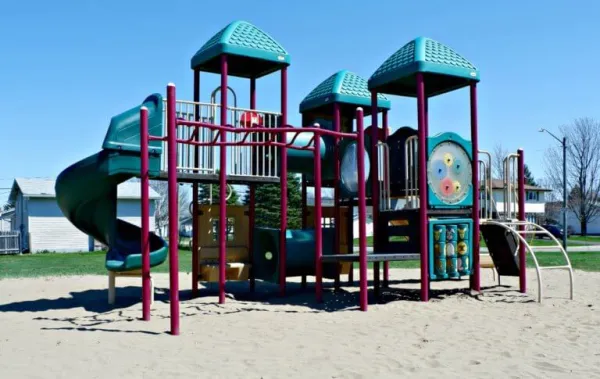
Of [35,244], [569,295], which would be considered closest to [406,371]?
[569,295]

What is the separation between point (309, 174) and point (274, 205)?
110 feet

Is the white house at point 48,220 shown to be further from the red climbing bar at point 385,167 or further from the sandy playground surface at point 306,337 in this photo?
the sandy playground surface at point 306,337

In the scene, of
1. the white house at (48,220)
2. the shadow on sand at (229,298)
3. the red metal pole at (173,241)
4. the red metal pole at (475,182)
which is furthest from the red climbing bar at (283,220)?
the white house at (48,220)

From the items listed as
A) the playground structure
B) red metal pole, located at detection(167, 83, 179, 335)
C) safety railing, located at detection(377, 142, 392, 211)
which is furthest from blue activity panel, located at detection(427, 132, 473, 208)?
red metal pole, located at detection(167, 83, 179, 335)

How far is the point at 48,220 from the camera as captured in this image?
3416cm

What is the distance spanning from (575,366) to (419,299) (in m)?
5.02

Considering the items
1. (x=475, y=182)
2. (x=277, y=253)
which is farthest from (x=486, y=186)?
(x=277, y=253)

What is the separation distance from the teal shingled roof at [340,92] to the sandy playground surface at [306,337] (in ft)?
14.3

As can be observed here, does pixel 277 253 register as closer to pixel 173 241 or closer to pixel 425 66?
pixel 173 241

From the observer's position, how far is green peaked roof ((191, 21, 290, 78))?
10867 mm

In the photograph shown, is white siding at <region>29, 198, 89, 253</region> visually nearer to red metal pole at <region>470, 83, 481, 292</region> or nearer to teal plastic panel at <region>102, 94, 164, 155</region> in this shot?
teal plastic panel at <region>102, 94, 164, 155</region>

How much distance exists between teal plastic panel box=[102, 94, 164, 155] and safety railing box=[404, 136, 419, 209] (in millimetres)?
4317

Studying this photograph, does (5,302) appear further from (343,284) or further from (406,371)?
(406,371)

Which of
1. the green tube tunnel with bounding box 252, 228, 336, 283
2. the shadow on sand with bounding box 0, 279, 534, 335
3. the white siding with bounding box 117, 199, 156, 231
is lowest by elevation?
the shadow on sand with bounding box 0, 279, 534, 335
